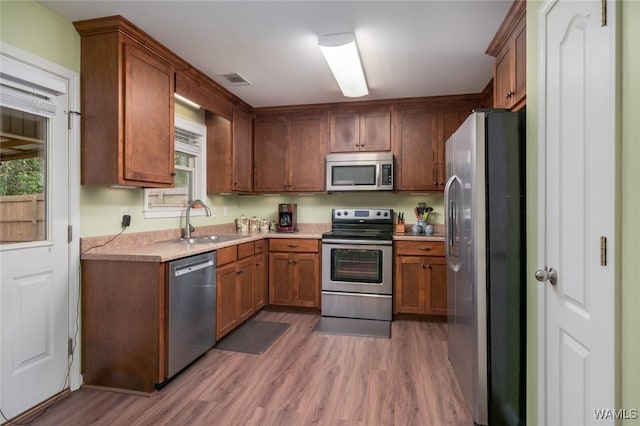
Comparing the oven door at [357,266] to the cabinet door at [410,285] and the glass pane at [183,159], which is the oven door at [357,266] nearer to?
the cabinet door at [410,285]

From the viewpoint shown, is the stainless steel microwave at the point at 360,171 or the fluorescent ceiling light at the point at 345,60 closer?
the fluorescent ceiling light at the point at 345,60

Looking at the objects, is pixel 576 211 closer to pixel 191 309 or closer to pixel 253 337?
pixel 191 309

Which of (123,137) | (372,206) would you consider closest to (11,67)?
(123,137)

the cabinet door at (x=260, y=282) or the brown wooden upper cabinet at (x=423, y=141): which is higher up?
the brown wooden upper cabinet at (x=423, y=141)

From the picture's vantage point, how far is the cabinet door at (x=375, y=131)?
389cm

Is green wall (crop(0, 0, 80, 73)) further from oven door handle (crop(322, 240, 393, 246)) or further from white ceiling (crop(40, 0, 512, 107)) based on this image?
oven door handle (crop(322, 240, 393, 246))

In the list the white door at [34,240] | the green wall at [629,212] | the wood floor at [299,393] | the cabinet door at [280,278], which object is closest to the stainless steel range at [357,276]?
the cabinet door at [280,278]

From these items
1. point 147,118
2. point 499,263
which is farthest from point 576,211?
point 147,118

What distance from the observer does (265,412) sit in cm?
198

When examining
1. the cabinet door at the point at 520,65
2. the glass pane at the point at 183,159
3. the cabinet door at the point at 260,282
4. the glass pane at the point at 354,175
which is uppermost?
the cabinet door at the point at 520,65

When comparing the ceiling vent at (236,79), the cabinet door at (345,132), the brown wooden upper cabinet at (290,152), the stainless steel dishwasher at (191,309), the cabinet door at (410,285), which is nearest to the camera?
the stainless steel dishwasher at (191,309)

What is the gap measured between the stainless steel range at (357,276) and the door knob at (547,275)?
7.05 ft

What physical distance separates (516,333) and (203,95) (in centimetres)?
308

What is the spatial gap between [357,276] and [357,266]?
11cm
